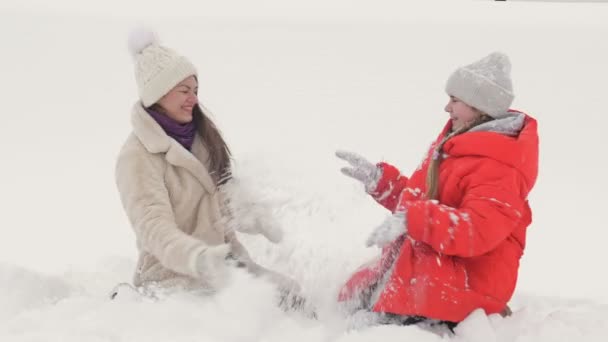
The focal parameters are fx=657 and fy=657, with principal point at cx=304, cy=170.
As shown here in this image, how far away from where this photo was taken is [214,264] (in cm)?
223

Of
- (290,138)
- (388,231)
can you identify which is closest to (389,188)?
(388,231)

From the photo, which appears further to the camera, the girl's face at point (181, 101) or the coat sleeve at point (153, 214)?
the girl's face at point (181, 101)

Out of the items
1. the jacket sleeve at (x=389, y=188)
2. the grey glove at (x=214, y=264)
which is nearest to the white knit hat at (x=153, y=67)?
the grey glove at (x=214, y=264)

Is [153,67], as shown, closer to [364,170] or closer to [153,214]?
[153,214]

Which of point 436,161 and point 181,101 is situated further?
point 181,101

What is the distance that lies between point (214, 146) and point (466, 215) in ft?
3.45

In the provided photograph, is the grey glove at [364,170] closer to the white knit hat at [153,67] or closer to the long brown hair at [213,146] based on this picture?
the long brown hair at [213,146]

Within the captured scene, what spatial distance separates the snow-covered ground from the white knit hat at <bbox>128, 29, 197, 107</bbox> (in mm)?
293

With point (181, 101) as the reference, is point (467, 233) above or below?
below

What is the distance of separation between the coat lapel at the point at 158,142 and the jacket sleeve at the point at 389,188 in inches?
28.9

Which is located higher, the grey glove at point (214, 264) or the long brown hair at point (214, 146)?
the long brown hair at point (214, 146)

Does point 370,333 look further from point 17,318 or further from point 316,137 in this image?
point 316,137

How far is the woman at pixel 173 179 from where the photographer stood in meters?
2.30

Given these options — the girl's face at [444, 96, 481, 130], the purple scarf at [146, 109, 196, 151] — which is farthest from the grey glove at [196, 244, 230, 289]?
the girl's face at [444, 96, 481, 130]
